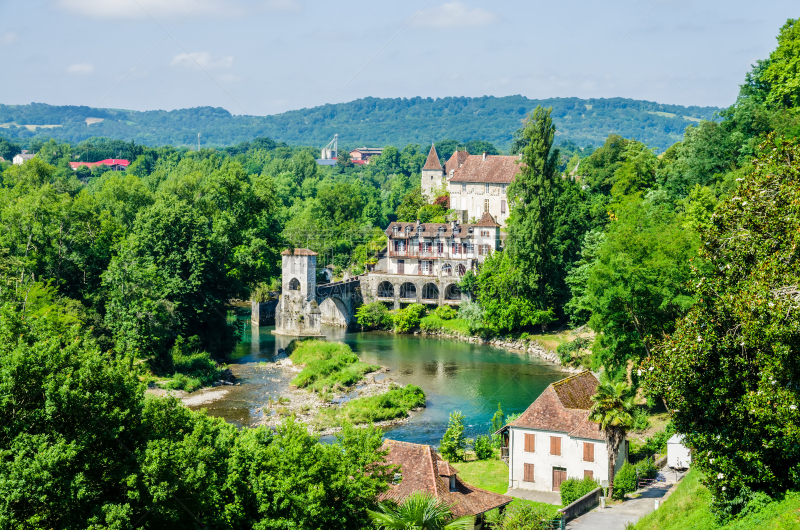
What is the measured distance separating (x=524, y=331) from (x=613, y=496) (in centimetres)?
3872

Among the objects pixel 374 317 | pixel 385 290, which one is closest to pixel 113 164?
pixel 385 290

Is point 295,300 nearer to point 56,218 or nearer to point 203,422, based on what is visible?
point 56,218

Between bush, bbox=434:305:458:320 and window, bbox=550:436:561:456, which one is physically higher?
window, bbox=550:436:561:456

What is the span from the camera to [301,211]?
4343 inches

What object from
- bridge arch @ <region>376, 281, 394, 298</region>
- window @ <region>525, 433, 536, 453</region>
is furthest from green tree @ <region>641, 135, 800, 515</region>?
bridge arch @ <region>376, 281, 394, 298</region>

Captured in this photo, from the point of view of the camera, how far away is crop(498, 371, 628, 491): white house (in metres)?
33.3

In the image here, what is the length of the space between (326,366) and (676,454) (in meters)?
28.0

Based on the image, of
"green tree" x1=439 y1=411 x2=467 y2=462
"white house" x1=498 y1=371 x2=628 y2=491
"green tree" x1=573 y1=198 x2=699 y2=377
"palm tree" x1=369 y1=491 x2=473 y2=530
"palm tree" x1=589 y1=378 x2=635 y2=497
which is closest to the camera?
"palm tree" x1=369 y1=491 x2=473 y2=530

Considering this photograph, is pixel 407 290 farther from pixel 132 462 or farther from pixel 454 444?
pixel 132 462

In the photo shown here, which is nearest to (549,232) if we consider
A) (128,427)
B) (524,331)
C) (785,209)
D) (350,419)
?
(524,331)

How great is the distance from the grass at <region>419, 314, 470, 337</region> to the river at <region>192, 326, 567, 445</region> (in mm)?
1814

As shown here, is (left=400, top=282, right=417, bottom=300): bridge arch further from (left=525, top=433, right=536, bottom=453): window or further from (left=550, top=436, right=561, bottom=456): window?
(left=550, top=436, right=561, bottom=456): window

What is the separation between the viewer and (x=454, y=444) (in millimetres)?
38656

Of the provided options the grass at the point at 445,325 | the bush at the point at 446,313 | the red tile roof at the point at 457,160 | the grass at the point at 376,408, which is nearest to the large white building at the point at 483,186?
the red tile roof at the point at 457,160
